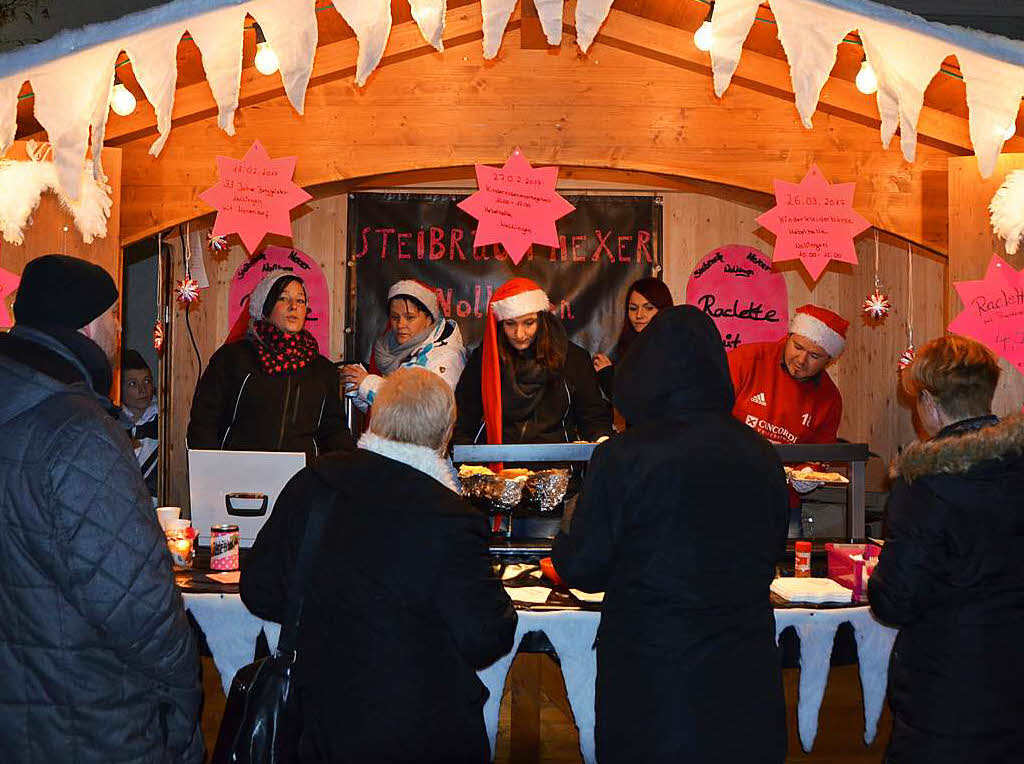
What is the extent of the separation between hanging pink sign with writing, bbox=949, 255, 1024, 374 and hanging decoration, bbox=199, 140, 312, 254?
2.69 metres

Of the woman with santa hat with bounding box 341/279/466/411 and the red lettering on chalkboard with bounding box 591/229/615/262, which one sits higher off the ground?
the red lettering on chalkboard with bounding box 591/229/615/262

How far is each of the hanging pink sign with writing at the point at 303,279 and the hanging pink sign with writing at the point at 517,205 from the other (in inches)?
107

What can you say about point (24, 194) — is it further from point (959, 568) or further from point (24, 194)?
point (959, 568)

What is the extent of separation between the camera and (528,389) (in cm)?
485

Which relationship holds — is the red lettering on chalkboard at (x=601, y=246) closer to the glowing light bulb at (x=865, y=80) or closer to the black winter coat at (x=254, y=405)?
the black winter coat at (x=254, y=405)

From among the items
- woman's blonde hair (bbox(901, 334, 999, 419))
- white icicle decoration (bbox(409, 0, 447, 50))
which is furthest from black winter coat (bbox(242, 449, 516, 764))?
white icicle decoration (bbox(409, 0, 447, 50))

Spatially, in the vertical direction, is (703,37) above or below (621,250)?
above

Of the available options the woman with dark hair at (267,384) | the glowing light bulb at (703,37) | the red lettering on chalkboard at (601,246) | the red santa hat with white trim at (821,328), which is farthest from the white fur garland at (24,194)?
the red lettering on chalkboard at (601,246)

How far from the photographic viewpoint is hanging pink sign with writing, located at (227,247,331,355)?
22.3 ft

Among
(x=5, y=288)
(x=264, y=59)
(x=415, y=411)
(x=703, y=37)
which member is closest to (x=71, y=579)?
(x=415, y=411)

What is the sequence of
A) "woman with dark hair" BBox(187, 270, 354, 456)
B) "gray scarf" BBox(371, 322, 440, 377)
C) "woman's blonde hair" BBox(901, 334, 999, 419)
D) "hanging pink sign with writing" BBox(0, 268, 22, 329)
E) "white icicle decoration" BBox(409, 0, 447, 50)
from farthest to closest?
"gray scarf" BBox(371, 322, 440, 377) < "woman with dark hair" BBox(187, 270, 354, 456) < "hanging pink sign with writing" BBox(0, 268, 22, 329) < "white icicle decoration" BBox(409, 0, 447, 50) < "woman's blonde hair" BBox(901, 334, 999, 419)

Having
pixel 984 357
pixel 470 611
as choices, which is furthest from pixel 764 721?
pixel 984 357

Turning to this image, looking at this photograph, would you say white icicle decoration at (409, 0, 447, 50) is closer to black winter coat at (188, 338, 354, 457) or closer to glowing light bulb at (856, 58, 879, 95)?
glowing light bulb at (856, 58, 879, 95)

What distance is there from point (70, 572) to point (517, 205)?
2712 millimetres
